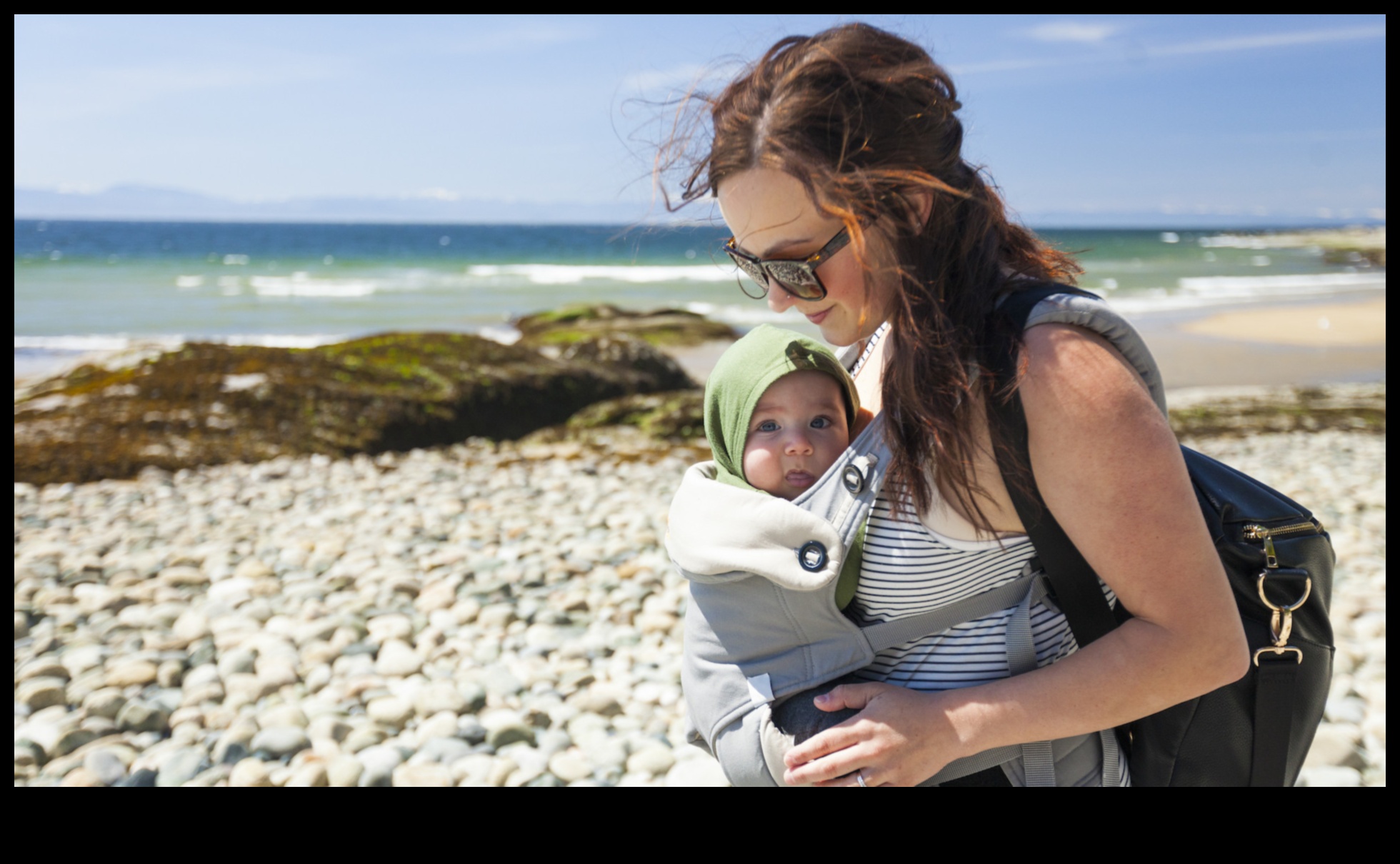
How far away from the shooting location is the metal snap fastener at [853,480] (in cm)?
139

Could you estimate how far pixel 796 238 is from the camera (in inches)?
58.1

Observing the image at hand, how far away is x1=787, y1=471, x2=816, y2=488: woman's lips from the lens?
167 cm

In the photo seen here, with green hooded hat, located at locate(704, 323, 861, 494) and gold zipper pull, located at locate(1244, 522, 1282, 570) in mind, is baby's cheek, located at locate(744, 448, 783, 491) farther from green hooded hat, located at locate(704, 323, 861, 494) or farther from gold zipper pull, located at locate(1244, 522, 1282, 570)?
gold zipper pull, located at locate(1244, 522, 1282, 570)

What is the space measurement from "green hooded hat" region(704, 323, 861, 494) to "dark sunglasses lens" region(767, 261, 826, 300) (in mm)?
230

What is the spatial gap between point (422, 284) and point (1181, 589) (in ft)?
85.2

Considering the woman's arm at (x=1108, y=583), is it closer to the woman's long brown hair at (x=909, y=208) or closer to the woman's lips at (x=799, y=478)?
the woman's long brown hair at (x=909, y=208)

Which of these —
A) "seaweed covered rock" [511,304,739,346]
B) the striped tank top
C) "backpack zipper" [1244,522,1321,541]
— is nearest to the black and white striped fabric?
the striped tank top

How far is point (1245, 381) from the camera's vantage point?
37.4 feet

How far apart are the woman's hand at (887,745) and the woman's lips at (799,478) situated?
43 centimetres

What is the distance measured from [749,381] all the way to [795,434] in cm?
17

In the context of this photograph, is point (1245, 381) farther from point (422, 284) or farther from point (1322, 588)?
point (422, 284)

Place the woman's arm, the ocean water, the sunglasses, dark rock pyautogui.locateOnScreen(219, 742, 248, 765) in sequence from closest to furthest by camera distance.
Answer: the woman's arm, the sunglasses, dark rock pyautogui.locateOnScreen(219, 742, 248, 765), the ocean water

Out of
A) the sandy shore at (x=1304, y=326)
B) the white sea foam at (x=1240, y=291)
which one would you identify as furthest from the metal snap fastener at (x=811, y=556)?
the white sea foam at (x=1240, y=291)
